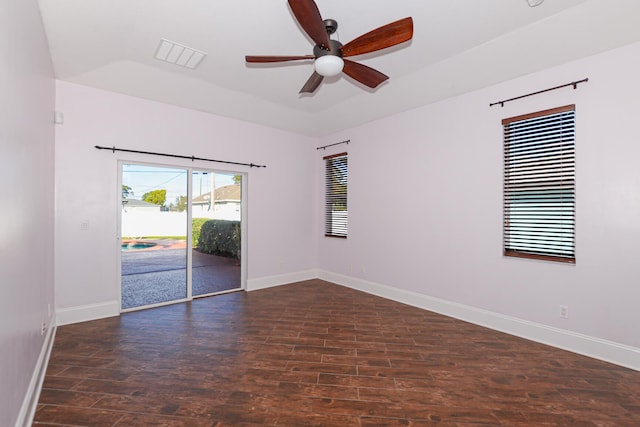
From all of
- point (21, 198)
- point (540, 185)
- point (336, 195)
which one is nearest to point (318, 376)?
point (21, 198)

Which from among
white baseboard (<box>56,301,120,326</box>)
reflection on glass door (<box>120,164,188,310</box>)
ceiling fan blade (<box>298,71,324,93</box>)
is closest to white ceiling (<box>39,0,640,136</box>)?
ceiling fan blade (<box>298,71,324,93</box>)

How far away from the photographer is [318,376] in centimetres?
244

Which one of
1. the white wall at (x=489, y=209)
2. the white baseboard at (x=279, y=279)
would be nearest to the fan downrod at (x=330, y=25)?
the white wall at (x=489, y=209)

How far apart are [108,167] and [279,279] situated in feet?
10.5

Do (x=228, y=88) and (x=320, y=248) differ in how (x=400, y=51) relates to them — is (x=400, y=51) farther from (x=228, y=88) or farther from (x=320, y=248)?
(x=320, y=248)

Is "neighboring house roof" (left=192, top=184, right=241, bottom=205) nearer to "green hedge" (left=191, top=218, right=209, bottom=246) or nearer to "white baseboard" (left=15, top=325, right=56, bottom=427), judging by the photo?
"green hedge" (left=191, top=218, right=209, bottom=246)

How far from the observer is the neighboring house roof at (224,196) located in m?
4.67

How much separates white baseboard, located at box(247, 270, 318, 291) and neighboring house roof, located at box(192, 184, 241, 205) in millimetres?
1464

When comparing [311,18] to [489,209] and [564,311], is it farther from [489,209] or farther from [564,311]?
[564,311]

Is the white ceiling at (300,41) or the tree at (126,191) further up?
the white ceiling at (300,41)

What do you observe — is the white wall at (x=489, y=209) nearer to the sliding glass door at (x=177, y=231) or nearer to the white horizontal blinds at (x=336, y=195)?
the white horizontal blinds at (x=336, y=195)

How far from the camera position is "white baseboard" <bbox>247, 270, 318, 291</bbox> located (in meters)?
5.15

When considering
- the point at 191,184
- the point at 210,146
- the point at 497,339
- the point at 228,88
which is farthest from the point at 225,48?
the point at 497,339

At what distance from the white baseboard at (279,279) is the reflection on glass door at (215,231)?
27cm
